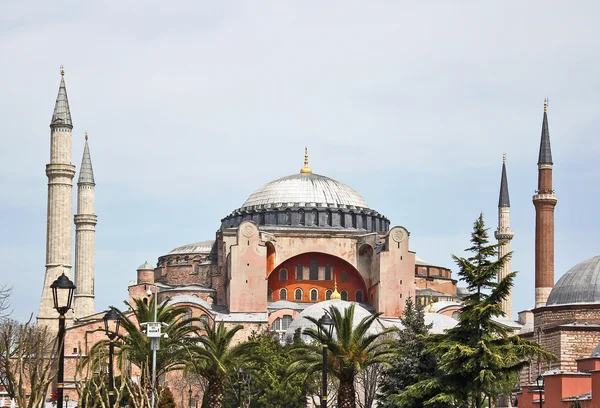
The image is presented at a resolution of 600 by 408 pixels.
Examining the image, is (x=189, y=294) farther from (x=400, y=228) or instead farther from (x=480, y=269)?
(x=480, y=269)

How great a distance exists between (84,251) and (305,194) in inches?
449

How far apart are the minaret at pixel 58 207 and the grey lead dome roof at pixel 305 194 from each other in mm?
11492

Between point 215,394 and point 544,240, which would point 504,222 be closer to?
point 544,240

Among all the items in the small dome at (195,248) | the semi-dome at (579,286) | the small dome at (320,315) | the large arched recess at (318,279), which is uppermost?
the small dome at (195,248)

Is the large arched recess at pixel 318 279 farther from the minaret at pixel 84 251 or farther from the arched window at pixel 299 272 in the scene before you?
the minaret at pixel 84 251

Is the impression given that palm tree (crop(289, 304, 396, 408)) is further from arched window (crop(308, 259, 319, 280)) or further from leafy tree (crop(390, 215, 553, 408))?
arched window (crop(308, 259, 319, 280))

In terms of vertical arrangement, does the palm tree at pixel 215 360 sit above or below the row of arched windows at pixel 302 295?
below

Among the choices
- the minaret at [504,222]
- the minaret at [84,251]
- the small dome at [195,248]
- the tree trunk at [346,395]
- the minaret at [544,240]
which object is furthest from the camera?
the small dome at [195,248]

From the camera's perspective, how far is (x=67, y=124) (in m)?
51.0

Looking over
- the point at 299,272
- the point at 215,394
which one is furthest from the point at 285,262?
the point at 215,394

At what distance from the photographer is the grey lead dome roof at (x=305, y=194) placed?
191 ft

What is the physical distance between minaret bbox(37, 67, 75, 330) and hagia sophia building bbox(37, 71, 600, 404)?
4 cm

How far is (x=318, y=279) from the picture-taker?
55094 mm

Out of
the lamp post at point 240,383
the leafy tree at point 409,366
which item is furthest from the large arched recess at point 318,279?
the leafy tree at point 409,366
